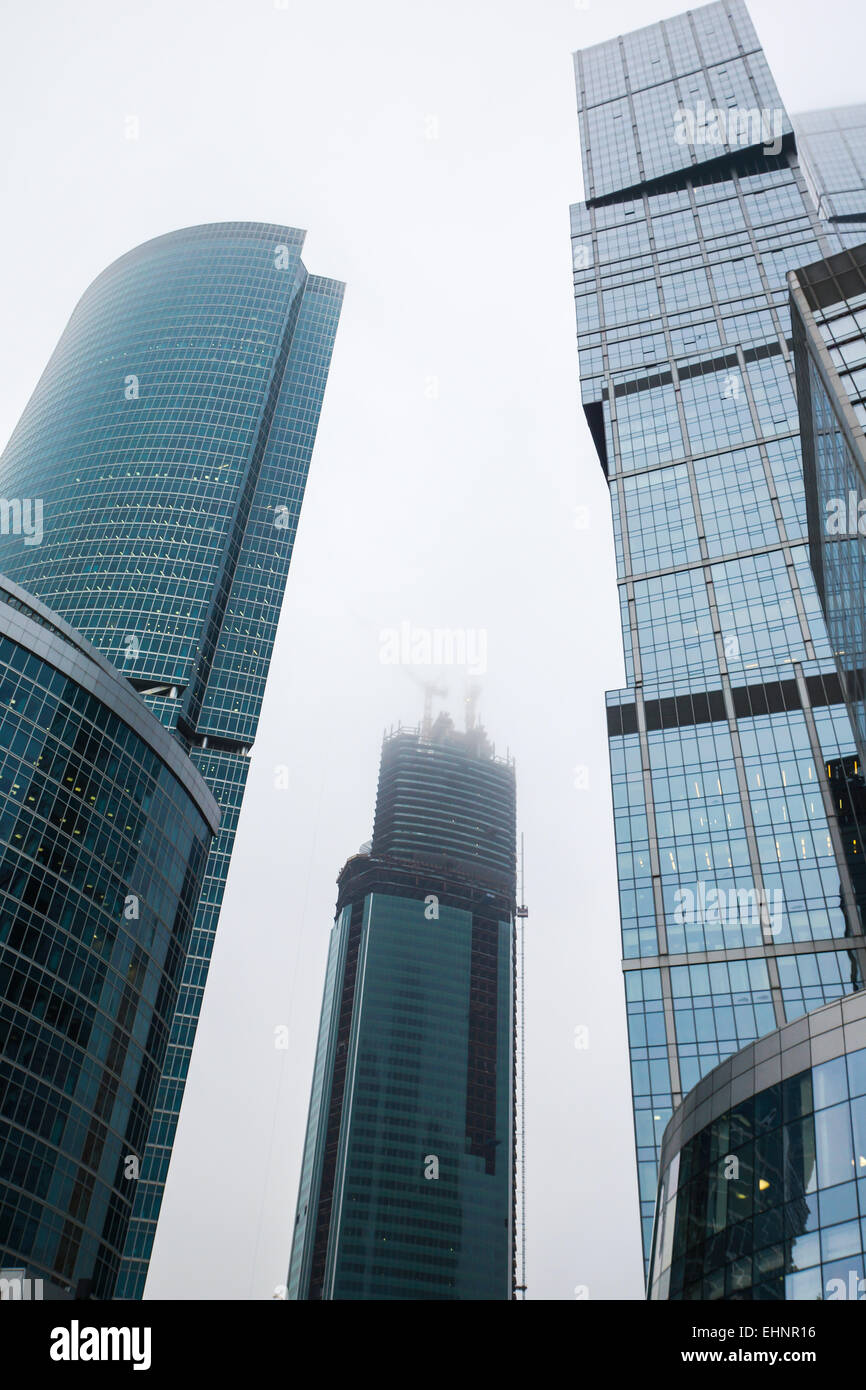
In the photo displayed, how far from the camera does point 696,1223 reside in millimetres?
35938

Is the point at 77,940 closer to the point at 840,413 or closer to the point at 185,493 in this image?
the point at 840,413

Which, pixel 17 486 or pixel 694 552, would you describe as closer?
pixel 694 552

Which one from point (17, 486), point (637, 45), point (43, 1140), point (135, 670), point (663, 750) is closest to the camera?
point (43, 1140)

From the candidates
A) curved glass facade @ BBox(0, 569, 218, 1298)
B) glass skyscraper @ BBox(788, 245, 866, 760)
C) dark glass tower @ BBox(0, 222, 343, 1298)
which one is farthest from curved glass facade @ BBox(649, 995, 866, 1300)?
dark glass tower @ BBox(0, 222, 343, 1298)

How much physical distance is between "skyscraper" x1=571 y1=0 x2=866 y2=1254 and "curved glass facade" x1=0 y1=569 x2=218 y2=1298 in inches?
1437

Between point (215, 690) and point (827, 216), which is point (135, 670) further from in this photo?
point (827, 216)

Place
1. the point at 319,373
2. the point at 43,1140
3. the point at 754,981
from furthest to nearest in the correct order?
the point at 319,373 → the point at 754,981 → the point at 43,1140

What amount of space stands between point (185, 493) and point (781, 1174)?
145019 mm

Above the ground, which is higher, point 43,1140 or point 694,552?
point 694,552

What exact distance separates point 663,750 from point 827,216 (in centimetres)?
12766

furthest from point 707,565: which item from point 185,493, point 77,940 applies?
point 185,493

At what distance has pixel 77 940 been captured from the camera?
7194 centimetres

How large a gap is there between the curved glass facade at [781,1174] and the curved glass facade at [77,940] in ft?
138
